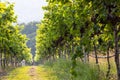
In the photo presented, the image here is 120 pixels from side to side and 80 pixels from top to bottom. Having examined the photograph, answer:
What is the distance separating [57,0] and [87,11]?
4.90ft

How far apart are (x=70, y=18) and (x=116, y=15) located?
848 centimetres

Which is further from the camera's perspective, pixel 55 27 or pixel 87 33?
pixel 55 27

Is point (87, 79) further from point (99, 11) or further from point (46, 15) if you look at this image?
point (46, 15)

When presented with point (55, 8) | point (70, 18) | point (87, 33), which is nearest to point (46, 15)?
point (55, 8)

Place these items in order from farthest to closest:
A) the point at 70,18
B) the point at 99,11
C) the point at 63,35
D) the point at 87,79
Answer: the point at 63,35
the point at 70,18
the point at 87,79
the point at 99,11

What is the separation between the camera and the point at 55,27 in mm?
29422

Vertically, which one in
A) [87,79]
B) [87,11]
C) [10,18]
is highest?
[10,18]

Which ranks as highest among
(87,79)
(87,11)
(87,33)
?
(87,11)

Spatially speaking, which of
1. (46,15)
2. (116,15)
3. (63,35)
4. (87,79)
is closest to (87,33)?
(116,15)

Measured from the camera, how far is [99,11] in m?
11.8

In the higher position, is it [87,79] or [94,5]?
[94,5]

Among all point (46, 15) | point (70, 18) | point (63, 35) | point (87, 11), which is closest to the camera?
point (87, 11)

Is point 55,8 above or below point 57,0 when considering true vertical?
above

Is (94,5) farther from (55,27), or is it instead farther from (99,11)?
(55,27)
